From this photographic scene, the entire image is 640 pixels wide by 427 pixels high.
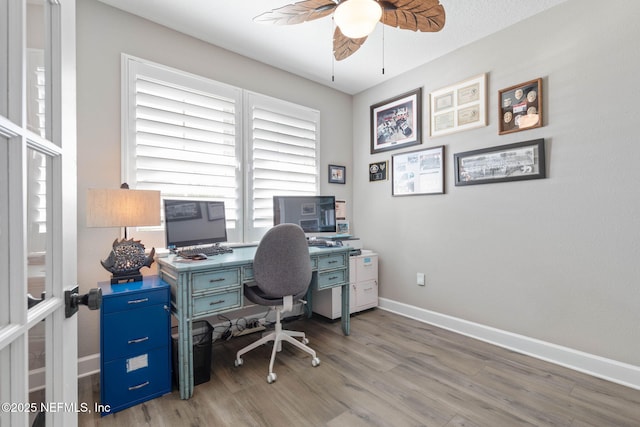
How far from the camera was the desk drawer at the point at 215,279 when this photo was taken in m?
1.86

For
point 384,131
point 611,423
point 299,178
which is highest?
point 384,131

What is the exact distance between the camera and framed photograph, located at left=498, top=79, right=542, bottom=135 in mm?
2311

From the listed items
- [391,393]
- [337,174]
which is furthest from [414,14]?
[391,393]

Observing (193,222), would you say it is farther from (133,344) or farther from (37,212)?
(37,212)

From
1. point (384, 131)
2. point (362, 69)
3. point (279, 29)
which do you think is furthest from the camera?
point (384, 131)

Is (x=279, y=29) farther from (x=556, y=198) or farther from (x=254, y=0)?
(x=556, y=198)

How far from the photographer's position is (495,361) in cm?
226

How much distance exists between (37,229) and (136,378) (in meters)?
1.58

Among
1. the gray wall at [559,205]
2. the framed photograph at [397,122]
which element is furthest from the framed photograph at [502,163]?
the framed photograph at [397,122]

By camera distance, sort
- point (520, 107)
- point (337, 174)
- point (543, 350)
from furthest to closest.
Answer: point (337, 174), point (520, 107), point (543, 350)

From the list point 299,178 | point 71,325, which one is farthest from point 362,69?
point 71,325

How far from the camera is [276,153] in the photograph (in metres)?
3.14

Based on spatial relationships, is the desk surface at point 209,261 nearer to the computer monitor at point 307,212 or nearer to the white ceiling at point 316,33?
the computer monitor at point 307,212

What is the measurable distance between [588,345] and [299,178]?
2867 millimetres
